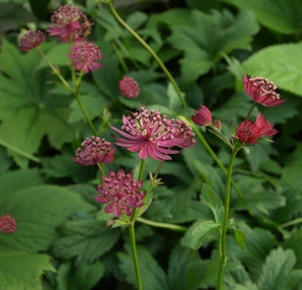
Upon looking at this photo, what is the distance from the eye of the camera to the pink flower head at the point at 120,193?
676mm

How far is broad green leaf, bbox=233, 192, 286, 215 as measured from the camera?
3.91ft

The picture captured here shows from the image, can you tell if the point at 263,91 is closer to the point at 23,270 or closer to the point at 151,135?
the point at 151,135

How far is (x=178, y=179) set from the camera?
148 cm

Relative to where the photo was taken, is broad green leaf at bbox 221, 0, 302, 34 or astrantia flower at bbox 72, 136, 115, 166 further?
broad green leaf at bbox 221, 0, 302, 34

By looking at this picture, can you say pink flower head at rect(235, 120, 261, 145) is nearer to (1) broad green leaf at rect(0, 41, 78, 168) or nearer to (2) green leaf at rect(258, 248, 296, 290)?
(2) green leaf at rect(258, 248, 296, 290)

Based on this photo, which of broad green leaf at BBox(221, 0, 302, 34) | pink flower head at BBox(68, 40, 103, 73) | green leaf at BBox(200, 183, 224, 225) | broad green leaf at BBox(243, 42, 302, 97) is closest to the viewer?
green leaf at BBox(200, 183, 224, 225)

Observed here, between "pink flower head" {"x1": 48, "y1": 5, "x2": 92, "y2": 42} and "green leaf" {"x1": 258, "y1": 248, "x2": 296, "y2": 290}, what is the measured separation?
668 millimetres

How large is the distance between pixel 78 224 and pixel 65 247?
68mm

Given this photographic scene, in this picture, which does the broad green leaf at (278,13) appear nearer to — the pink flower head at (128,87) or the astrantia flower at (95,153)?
the pink flower head at (128,87)

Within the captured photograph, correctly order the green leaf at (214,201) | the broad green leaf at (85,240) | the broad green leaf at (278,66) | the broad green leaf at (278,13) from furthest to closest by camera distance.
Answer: the broad green leaf at (278,13) → the broad green leaf at (278,66) → the broad green leaf at (85,240) → the green leaf at (214,201)

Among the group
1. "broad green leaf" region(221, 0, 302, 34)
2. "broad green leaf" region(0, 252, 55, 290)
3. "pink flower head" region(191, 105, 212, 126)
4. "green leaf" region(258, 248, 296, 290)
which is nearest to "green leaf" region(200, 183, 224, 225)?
"pink flower head" region(191, 105, 212, 126)

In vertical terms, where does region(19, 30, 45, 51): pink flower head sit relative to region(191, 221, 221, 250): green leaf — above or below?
above

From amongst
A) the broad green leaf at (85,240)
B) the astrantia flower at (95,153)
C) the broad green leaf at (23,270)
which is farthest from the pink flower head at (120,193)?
the broad green leaf at (85,240)

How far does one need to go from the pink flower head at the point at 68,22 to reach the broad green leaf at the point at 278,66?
68 centimetres
